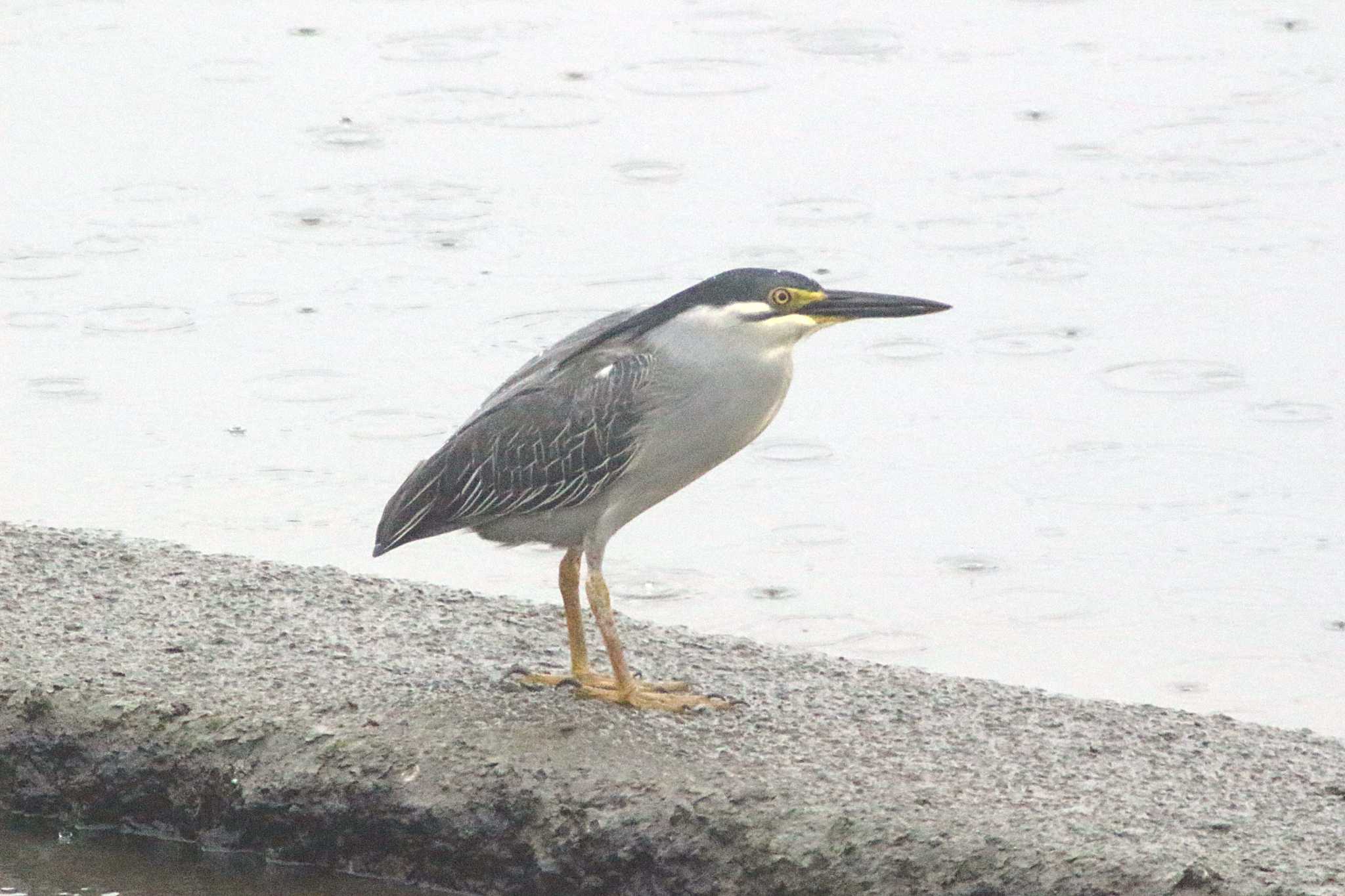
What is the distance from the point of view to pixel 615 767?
5371 millimetres

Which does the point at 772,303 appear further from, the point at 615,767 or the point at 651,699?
the point at 615,767

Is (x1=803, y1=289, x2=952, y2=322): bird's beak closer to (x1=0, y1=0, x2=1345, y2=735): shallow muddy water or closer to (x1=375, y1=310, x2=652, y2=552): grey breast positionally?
(x1=375, y1=310, x2=652, y2=552): grey breast

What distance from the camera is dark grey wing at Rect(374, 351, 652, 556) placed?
5637 millimetres

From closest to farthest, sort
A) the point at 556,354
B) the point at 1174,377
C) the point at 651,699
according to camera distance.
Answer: the point at 651,699
the point at 556,354
the point at 1174,377

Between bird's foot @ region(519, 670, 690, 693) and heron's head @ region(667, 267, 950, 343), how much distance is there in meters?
0.88

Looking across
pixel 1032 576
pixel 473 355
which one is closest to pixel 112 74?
pixel 473 355

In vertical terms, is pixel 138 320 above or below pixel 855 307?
below

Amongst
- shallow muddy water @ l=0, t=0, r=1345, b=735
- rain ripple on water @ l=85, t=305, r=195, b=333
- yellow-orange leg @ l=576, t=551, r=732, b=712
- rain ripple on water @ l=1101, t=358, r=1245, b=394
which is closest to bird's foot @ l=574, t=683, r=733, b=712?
yellow-orange leg @ l=576, t=551, r=732, b=712

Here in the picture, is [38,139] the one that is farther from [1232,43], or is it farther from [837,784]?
[837,784]

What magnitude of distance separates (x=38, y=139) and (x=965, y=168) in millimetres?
4153

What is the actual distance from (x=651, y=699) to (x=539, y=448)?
0.63 metres

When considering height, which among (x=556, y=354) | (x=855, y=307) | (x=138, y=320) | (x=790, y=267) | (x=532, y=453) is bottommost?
(x=138, y=320)

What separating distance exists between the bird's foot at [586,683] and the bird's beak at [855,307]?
949mm

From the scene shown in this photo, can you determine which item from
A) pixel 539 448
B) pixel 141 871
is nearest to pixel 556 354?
pixel 539 448
